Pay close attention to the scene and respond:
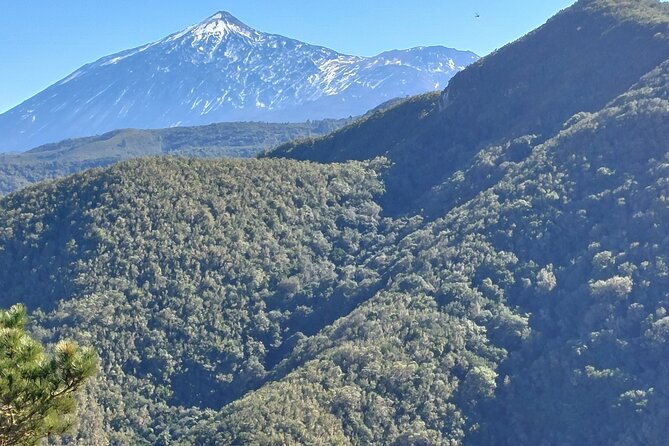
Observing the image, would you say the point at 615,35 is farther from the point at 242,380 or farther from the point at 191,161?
the point at 242,380

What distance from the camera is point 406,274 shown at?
247 ft

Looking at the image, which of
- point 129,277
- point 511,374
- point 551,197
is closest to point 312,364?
point 511,374

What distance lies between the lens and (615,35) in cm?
9675

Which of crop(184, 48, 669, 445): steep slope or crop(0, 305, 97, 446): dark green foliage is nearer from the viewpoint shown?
crop(0, 305, 97, 446): dark green foliage

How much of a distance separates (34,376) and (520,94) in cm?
9252

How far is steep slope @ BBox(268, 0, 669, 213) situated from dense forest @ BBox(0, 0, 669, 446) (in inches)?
15.3

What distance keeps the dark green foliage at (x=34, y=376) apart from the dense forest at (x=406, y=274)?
39.8 m

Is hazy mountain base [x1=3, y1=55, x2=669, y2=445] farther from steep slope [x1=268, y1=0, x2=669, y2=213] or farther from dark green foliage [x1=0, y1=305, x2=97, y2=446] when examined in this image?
dark green foliage [x1=0, y1=305, x2=97, y2=446]

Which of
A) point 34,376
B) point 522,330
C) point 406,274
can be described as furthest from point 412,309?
point 34,376

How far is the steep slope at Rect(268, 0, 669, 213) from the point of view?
92562 millimetres

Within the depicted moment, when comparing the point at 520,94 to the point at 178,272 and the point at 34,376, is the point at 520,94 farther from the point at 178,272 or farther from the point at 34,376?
the point at 34,376

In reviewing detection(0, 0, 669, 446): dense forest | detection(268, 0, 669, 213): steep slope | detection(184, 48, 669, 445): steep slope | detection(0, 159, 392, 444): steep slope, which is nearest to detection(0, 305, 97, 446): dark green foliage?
detection(184, 48, 669, 445): steep slope

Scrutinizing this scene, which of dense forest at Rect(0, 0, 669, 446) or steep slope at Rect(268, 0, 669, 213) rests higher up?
steep slope at Rect(268, 0, 669, 213)

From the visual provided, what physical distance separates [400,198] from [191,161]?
26620 mm
